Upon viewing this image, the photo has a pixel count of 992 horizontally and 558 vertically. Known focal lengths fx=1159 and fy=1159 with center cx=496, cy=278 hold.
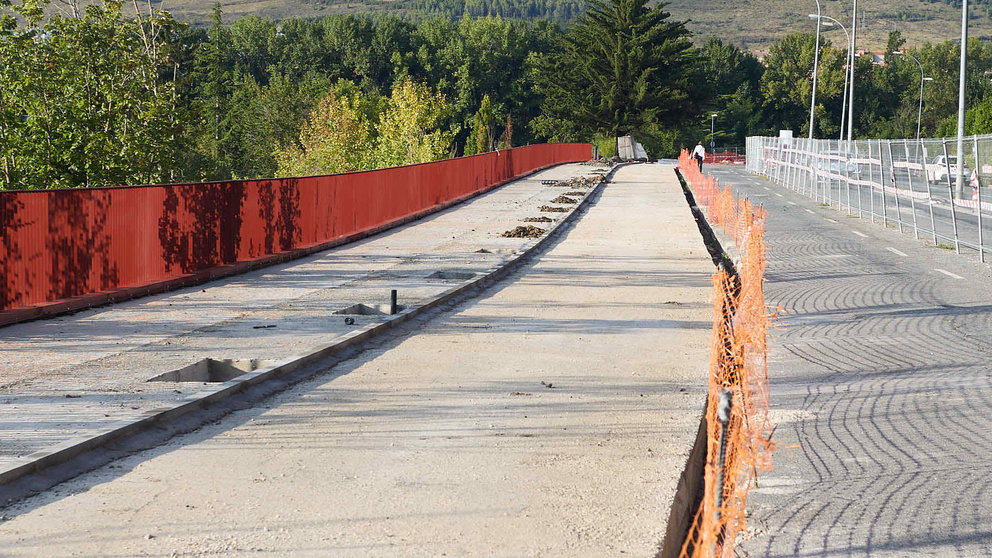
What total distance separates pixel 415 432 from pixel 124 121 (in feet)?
68.6

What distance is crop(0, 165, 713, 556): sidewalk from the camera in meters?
5.79

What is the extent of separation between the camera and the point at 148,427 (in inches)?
316

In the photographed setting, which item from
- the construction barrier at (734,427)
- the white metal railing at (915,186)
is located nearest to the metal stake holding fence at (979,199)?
the white metal railing at (915,186)

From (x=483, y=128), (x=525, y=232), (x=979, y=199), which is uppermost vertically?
(x=483, y=128)

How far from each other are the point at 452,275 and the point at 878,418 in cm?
1016

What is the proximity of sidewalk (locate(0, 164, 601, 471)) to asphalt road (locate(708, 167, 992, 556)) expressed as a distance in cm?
452

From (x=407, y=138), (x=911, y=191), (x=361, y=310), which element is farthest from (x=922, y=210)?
(x=407, y=138)

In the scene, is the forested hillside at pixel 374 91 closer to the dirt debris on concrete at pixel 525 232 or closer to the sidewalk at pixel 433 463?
the dirt debris on concrete at pixel 525 232

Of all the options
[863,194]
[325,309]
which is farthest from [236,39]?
[325,309]

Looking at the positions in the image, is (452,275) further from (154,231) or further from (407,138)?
(407,138)

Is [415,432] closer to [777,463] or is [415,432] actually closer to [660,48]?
[777,463]

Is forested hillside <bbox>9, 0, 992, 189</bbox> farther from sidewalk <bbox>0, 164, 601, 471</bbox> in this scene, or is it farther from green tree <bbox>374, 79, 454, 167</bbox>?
sidewalk <bbox>0, 164, 601, 471</bbox>

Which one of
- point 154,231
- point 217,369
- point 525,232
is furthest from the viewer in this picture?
point 525,232

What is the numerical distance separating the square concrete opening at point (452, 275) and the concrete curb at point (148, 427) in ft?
16.5
